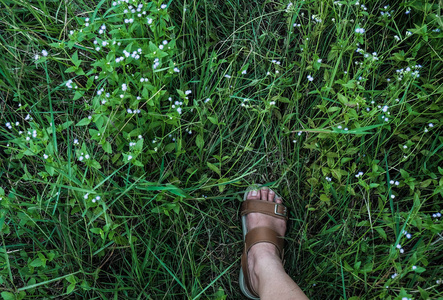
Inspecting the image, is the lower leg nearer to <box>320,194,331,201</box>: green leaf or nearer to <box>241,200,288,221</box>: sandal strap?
<box>241,200,288,221</box>: sandal strap

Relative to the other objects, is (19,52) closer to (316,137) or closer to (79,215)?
(79,215)

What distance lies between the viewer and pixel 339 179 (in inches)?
81.0

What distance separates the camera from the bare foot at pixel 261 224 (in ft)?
7.49

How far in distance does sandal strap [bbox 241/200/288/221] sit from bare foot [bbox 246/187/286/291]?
0.03 metres

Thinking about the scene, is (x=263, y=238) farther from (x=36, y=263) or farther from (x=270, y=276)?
(x=36, y=263)

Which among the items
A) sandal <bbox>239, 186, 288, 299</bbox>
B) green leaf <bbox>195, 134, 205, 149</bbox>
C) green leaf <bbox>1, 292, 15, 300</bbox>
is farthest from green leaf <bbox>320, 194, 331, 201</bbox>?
green leaf <bbox>1, 292, 15, 300</bbox>

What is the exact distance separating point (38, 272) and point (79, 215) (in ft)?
1.20

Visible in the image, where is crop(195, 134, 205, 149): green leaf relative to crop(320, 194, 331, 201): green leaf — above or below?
above

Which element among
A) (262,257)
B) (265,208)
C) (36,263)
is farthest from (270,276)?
(36,263)

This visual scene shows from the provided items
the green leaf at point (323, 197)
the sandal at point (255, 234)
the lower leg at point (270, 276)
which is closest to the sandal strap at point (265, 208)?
the sandal at point (255, 234)

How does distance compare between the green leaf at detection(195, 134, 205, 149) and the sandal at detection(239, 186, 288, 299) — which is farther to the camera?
the sandal at detection(239, 186, 288, 299)

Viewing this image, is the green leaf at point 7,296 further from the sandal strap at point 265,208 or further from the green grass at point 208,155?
the sandal strap at point 265,208

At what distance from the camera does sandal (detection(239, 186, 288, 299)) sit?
2.26m

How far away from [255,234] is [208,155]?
641 mm
